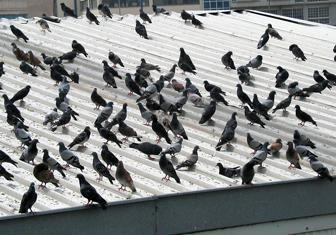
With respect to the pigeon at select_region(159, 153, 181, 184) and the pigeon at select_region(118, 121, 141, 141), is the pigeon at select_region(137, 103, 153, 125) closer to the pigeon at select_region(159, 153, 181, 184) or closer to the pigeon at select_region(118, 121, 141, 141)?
the pigeon at select_region(118, 121, 141, 141)

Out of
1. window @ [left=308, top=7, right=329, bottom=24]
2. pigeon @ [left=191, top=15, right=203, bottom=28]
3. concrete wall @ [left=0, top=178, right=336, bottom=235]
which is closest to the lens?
concrete wall @ [left=0, top=178, right=336, bottom=235]

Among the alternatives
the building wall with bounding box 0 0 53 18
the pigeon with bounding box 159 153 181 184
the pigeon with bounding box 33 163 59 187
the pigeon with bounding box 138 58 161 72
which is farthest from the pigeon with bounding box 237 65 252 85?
the building wall with bounding box 0 0 53 18

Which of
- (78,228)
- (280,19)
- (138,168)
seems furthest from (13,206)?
(280,19)

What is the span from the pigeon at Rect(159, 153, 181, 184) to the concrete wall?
103 centimetres

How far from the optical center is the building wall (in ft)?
333

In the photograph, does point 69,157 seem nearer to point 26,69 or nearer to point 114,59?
point 26,69

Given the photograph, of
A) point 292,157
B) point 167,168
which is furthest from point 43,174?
point 292,157

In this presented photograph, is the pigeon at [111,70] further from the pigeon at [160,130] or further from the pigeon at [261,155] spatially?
the pigeon at [261,155]

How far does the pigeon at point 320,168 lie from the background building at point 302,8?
6617cm

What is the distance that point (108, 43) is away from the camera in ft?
83.8

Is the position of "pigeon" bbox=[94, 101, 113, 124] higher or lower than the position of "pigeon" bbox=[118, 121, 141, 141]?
higher

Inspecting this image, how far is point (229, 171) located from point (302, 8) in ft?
222

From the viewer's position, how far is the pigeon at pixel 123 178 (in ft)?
49.2

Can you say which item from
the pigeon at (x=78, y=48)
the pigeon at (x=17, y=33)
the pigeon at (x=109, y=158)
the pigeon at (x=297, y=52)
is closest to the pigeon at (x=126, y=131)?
the pigeon at (x=109, y=158)
